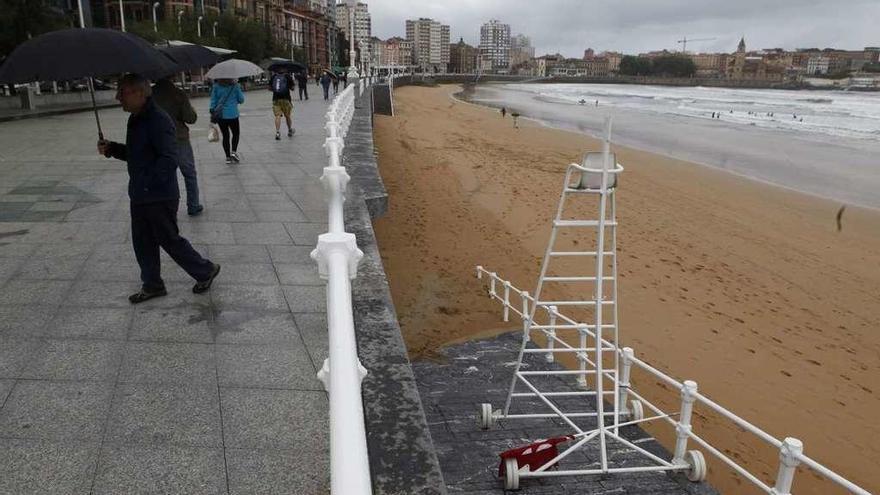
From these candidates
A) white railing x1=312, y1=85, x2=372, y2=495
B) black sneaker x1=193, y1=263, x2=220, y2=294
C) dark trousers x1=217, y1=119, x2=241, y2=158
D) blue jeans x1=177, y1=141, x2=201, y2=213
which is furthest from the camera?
dark trousers x1=217, y1=119, x2=241, y2=158

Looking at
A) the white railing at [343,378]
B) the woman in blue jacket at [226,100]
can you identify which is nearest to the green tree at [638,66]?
the woman in blue jacket at [226,100]

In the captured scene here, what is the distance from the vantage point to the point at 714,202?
16078 millimetres

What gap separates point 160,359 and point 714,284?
8830mm

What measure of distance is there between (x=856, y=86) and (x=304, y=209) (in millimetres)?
151674

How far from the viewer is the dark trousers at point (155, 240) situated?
4.26 m

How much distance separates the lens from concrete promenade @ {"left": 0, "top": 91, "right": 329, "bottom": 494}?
8.23ft

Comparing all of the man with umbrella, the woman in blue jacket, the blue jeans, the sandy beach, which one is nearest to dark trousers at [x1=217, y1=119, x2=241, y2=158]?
the woman in blue jacket

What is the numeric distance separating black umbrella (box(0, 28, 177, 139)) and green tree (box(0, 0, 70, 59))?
21014 mm

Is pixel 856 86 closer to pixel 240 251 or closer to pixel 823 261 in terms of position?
pixel 823 261

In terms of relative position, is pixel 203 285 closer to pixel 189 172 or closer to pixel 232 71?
pixel 189 172

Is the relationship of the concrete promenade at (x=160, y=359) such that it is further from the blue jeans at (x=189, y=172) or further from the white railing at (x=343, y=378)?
the white railing at (x=343, y=378)

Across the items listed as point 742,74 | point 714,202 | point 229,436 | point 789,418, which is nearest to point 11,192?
point 229,436

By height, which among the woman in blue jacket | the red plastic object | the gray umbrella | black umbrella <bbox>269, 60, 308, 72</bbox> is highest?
black umbrella <bbox>269, 60, 308, 72</bbox>

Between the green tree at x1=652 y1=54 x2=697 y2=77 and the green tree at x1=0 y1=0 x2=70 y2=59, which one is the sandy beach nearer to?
the green tree at x1=0 y1=0 x2=70 y2=59
